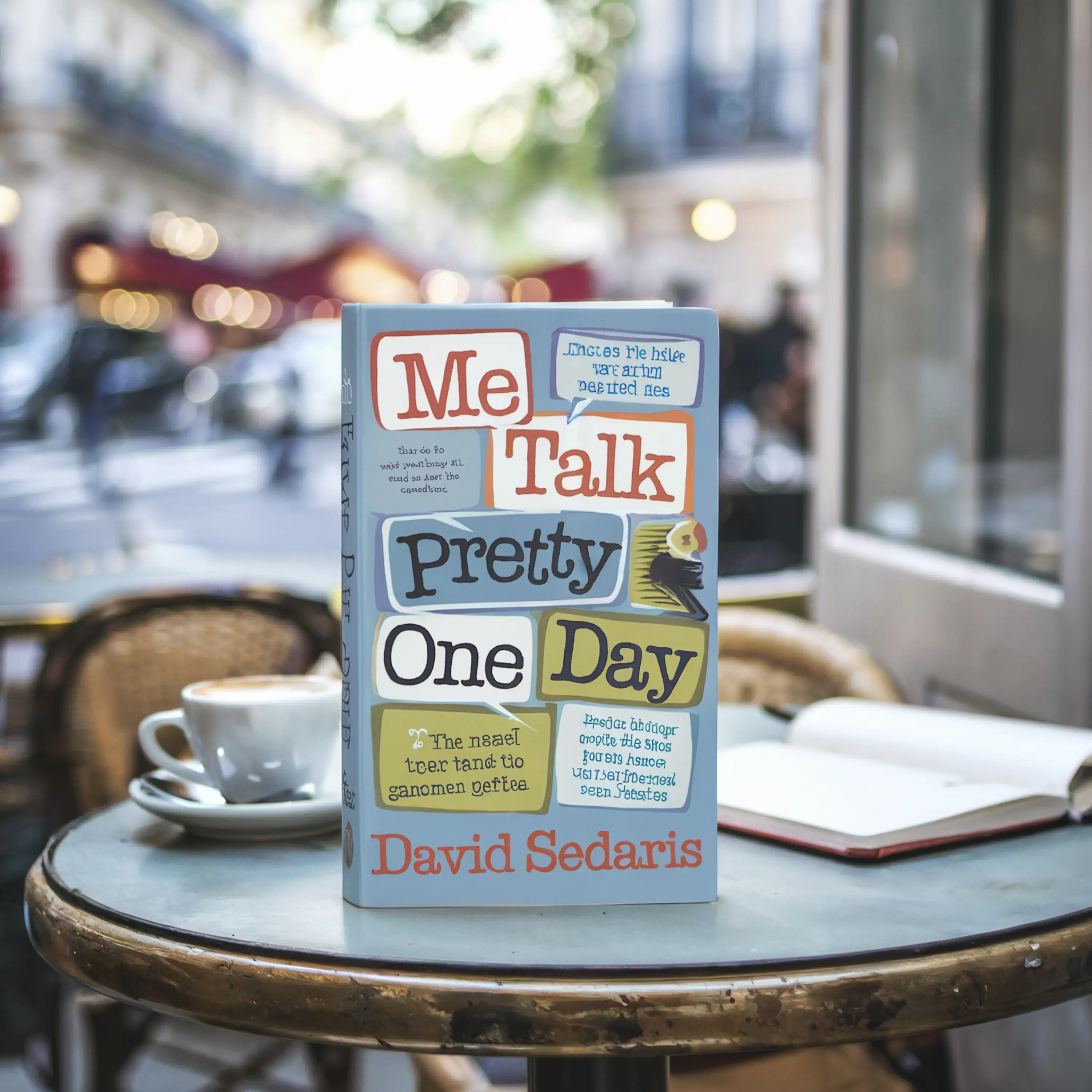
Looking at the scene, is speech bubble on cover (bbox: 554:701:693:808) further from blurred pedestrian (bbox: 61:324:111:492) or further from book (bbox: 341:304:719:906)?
blurred pedestrian (bbox: 61:324:111:492)

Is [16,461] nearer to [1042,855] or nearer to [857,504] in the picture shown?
[857,504]

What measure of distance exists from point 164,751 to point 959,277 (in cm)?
176

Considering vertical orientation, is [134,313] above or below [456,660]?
above

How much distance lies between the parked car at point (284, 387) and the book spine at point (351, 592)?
11.2 m

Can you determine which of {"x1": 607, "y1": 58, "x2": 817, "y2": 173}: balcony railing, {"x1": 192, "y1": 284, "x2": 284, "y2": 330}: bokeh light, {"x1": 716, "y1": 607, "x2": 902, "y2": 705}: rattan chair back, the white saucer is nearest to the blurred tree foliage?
{"x1": 607, "y1": 58, "x2": 817, "y2": 173}: balcony railing

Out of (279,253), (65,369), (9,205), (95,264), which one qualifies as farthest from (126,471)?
(279,253)

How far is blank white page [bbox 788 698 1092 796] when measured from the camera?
0.95m

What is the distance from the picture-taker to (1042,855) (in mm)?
863

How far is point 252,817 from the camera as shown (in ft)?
2.92

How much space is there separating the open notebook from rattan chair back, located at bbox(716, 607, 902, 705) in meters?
0.52

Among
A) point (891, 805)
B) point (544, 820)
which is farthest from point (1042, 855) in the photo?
point (544, 820)

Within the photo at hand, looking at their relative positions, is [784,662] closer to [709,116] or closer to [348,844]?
[348,844]

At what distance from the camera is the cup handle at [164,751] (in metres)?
0.95

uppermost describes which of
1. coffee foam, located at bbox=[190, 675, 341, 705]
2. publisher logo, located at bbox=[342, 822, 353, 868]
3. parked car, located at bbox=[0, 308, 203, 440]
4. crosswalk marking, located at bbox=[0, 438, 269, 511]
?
parked car, located at bbox=[0, 308, 203, 440]
